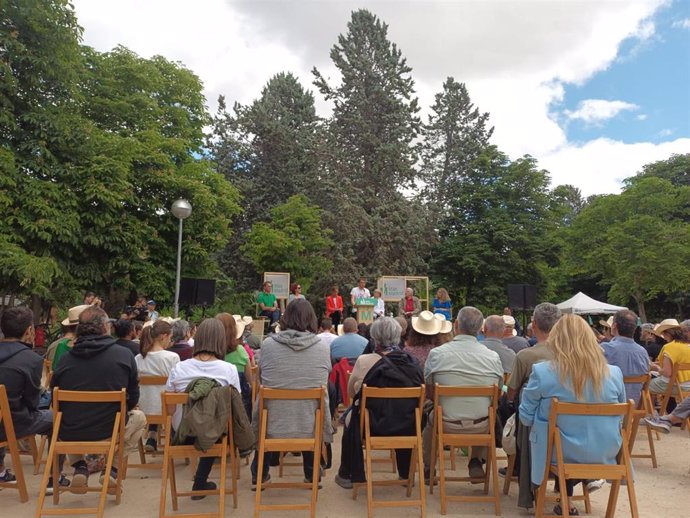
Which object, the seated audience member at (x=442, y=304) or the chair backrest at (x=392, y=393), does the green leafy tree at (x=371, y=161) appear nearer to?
the seated audience member at (x=442, y=304)

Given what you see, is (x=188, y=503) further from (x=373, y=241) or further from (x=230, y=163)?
(x=230, y=163)

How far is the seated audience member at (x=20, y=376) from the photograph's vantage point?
4.03 m

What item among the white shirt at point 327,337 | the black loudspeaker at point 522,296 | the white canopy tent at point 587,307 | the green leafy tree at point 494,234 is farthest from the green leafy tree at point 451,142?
the white shirt at point 327,337

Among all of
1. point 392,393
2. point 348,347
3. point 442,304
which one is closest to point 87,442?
point 392,393

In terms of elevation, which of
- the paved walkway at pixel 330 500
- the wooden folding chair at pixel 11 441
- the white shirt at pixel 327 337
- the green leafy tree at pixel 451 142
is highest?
the green leafy tree at pixel 451 142

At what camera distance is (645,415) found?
16.4ft

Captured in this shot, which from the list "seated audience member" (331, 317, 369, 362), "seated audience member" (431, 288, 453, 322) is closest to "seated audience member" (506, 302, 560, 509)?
"seated audience member" (331, 317, 369, 362)

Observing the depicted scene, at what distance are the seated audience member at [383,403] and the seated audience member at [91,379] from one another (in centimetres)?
177

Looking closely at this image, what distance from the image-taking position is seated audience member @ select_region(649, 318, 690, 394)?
5.79 m

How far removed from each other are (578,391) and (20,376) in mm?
4056

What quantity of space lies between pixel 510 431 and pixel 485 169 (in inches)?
1132

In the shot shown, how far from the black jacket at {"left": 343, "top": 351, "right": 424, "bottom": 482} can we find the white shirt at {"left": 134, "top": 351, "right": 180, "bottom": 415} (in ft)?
5.84

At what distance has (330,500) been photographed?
419 cm

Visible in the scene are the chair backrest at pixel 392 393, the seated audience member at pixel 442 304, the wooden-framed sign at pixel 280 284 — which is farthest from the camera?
the wooden-framed sign at pixel 280 284
